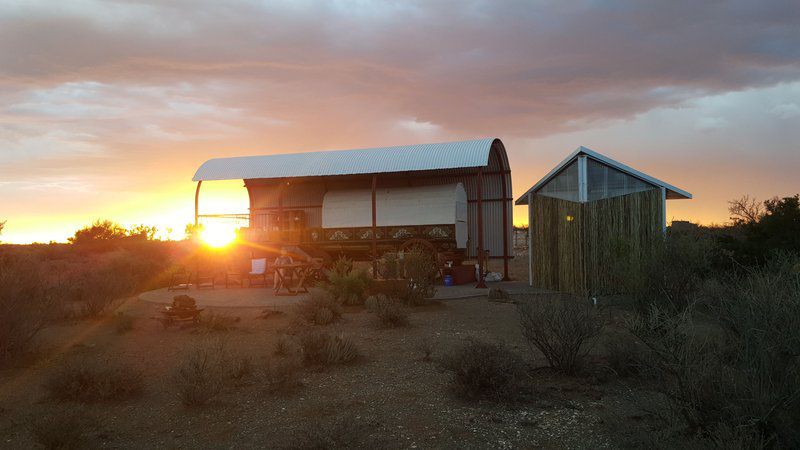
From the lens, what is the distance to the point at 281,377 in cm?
732

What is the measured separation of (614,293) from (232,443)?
9.50m

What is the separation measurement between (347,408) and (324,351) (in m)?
1.77

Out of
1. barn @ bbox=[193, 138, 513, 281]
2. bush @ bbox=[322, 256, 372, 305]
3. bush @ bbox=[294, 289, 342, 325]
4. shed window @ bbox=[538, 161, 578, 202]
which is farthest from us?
barn @ bbox=[193, 138, 513, 281]

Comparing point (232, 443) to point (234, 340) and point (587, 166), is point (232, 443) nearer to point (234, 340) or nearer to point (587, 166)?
point (234, 340)

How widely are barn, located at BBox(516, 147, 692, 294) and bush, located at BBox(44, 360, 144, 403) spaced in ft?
29.2

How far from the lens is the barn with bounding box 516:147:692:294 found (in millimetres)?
12734

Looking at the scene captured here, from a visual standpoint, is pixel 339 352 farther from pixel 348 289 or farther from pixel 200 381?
pixel 348 289

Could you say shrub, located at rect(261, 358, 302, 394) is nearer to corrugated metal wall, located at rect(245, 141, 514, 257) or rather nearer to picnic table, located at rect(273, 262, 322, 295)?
picnic table, located at rect(273, 262, 322, 295)

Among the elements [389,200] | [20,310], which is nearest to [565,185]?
[389,200]

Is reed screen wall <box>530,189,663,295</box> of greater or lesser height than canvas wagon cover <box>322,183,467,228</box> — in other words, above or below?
below

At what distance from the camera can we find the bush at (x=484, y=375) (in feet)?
21.7

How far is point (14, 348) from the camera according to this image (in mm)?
8773

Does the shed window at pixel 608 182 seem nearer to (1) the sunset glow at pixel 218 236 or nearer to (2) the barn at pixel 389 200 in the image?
(2) the barn at pixel 389 200

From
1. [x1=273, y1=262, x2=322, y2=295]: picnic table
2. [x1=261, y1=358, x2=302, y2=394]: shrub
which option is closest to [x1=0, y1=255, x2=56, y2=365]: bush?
[x1=261, y1=358, x2=302, y2=394]: shrub
